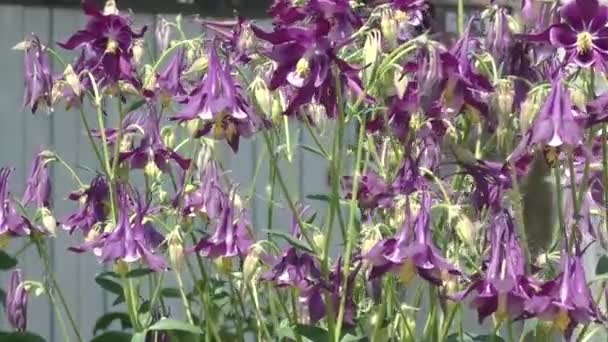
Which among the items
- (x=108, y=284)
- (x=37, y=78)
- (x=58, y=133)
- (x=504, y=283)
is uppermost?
(x=37, y=78)

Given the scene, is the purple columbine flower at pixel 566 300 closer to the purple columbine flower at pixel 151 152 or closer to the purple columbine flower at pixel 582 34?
the purple columbine flower at pixel 582 34

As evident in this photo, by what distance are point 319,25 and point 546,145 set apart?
1.12 feet

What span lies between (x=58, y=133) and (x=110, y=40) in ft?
5.79

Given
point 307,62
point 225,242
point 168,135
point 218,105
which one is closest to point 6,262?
point 168,135

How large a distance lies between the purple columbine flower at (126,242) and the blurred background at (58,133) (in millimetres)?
1635

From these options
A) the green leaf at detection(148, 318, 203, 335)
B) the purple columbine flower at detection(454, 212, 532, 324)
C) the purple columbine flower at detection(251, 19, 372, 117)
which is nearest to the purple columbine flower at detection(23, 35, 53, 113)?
the green leaf at detection(148, 318, 203, 335)

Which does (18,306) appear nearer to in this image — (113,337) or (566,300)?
(113,337)

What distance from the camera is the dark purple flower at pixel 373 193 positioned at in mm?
2010

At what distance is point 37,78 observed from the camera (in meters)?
2.15

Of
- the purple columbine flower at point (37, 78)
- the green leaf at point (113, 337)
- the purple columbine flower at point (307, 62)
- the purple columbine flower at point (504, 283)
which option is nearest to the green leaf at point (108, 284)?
the green leaf at point (113, 337)

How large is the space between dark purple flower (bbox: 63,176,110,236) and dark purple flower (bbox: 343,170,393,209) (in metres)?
0.45

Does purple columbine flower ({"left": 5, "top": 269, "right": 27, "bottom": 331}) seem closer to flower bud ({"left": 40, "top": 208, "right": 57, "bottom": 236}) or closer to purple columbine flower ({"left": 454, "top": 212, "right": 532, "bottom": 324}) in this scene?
flower bud ({"left": 40, "top": 208, "right": 57, "bottom": 236})

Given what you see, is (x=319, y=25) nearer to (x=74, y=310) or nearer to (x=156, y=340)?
(x=156, y=340)

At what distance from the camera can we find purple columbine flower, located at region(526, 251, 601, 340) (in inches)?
66.8
